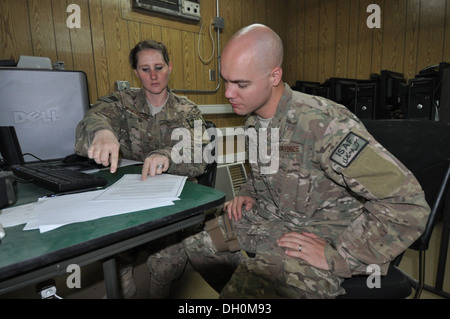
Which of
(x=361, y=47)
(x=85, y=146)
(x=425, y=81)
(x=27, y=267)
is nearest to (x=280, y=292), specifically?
(x=27, y=267)

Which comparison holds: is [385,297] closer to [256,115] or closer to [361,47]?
[256,115]

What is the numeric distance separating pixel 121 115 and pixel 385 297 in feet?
4.89

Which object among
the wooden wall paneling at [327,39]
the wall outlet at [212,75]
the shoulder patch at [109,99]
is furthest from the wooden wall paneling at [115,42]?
the wooden wall paneling at [327,39]

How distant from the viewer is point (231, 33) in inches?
128

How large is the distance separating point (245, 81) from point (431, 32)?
3.19 meters

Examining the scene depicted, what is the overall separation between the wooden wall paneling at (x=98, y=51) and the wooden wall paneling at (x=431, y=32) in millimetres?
3233

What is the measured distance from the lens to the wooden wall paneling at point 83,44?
2.14m

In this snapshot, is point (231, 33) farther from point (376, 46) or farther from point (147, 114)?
point (147, 114)

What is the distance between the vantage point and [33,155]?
1.24 m

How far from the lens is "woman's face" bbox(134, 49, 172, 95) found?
162cm

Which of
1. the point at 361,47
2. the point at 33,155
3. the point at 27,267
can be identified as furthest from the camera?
the point at 361,47

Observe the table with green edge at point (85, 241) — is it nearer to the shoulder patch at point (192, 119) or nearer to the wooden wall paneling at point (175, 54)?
the shoulder patch at point (192, 119)

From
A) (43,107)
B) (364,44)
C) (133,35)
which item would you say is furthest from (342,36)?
(43,107)

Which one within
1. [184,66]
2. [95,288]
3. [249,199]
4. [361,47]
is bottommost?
[95,288]
